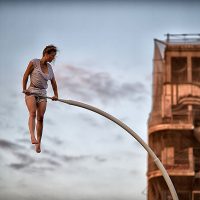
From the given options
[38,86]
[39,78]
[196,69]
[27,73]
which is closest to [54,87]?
[38,86]

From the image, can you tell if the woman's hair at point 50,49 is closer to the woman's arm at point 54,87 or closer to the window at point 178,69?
the woman's arm at point 54,87

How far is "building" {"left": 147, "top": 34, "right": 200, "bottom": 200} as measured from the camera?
179 feet

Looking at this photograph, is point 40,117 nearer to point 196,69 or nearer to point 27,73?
point 27,73

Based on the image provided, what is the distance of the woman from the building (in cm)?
4243

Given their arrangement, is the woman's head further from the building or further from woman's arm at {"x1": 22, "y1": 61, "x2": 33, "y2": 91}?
the building

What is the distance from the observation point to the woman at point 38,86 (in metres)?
10.5

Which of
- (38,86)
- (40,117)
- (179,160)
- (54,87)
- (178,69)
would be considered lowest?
(40,117)

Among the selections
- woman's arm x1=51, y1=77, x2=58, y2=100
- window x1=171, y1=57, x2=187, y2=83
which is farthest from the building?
woman's arm x1=51, y1=77, x2=58, y2=100

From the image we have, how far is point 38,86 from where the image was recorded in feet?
35.6

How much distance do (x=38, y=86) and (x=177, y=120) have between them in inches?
1788

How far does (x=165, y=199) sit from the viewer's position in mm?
57531

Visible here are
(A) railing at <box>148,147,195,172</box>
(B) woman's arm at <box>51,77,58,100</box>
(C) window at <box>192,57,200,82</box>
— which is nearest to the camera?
(B) woman's arm at <box>51,77,58,100</box>

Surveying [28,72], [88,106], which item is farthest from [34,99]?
[88,106]

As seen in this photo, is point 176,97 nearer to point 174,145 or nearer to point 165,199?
point 174,145
